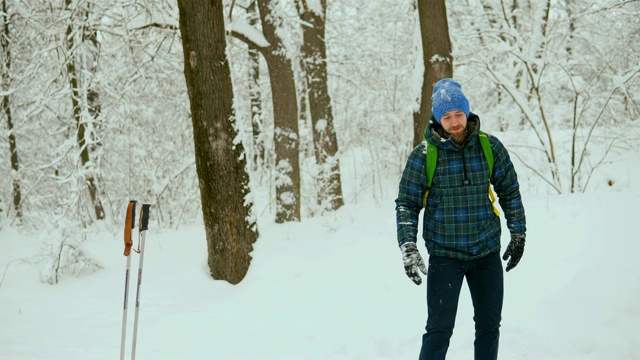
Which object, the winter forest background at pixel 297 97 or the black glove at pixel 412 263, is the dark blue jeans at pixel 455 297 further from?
the winter forest background at pixel 297 97

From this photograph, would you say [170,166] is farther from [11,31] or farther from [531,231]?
[531,231]

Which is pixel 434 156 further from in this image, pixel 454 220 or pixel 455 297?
pixel 455 297

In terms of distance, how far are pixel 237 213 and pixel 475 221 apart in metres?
3.68

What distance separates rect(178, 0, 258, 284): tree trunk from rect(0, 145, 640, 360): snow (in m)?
0.44

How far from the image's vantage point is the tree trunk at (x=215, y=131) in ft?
20.7

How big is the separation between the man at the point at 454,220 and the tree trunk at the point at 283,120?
552 centimetres

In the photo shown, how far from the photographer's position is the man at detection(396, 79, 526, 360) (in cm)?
330

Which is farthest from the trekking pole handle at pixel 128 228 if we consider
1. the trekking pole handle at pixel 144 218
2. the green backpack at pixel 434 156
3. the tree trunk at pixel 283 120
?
the tree trunk at pixel 283 120

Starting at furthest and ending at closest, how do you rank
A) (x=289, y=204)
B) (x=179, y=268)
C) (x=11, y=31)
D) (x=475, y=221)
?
(x=11, y=31)
(x=289, y=204)
(x=179, y=268)
(x=475, y=221)

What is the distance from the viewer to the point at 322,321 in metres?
5.51

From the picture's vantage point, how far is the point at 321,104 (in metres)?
10.7

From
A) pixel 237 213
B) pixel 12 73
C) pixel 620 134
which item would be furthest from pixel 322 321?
pixel 12 73

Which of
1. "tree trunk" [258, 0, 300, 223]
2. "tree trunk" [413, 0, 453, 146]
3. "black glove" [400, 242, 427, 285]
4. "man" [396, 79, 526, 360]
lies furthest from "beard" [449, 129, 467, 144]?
"tree trunk" [258, 0, 300, 223]

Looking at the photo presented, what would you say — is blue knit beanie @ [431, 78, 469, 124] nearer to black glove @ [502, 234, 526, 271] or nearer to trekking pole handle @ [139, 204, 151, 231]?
black glove @ [502, 234, 526, 271]
